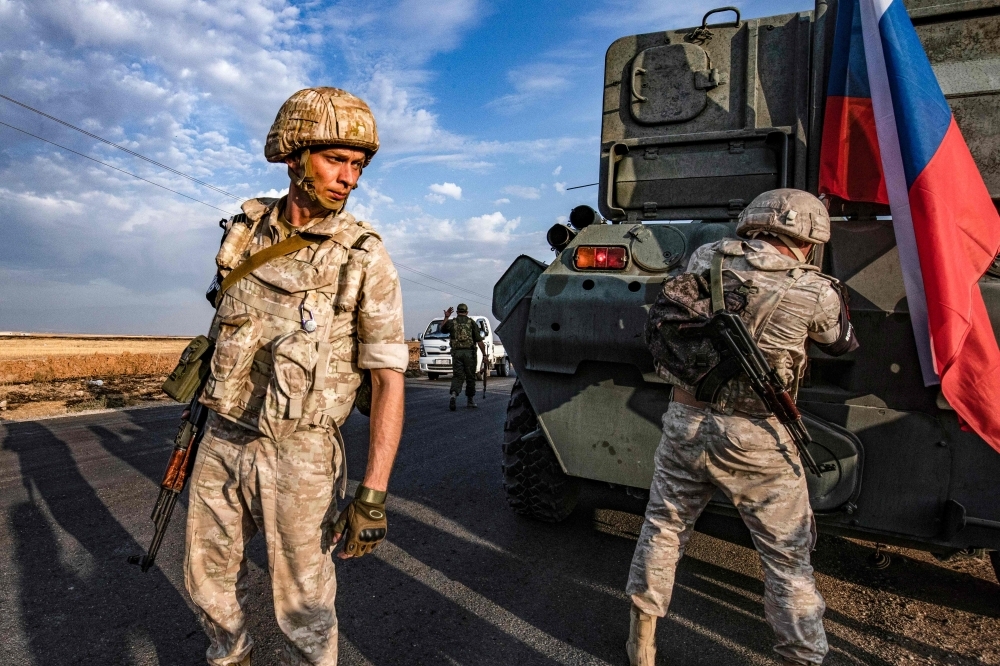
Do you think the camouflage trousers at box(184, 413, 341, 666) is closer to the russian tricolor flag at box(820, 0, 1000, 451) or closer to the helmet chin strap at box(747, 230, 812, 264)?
the helmet chin strap at box(747, 230, 812, 264)

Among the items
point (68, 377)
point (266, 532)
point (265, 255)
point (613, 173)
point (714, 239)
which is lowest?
point (68, 377)

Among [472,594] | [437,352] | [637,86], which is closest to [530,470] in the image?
[472,594]

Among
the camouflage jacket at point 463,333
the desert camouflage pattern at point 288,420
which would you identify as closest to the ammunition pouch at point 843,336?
the desert camouflage pattern at point 288,420

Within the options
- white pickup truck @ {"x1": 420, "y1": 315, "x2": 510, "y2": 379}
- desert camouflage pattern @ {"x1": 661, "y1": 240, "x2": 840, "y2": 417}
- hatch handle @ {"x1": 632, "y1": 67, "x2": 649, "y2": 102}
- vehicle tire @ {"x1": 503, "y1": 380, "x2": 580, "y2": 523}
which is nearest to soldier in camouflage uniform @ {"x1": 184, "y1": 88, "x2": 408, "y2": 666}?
desert camouflage pattern @ {"x1": 661, "y1": 240, "x2": 840, "y2": 417}

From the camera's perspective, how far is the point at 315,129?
172cm

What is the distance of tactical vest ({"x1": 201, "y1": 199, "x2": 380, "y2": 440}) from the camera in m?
1.65

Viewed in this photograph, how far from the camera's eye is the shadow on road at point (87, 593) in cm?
231

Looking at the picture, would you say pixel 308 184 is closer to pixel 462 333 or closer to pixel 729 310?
pixel 729 310

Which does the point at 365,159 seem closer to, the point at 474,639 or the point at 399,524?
the point at 474,639

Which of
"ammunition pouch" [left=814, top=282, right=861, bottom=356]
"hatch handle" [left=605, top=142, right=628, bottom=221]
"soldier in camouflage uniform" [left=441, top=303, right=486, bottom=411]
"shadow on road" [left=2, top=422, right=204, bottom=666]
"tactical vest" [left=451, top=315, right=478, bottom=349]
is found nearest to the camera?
"ammunition pouch" [left=814, top=282, right=861, bottom=356]

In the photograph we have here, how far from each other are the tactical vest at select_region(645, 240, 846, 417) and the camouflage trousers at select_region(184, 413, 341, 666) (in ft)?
4.35

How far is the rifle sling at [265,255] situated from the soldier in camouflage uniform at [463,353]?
8.30 metres

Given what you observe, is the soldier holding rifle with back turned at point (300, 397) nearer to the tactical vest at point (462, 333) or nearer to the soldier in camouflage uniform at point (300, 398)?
the soldier in camouflage uniform at point (300, 398)

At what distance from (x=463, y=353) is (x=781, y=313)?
8.68 meters
